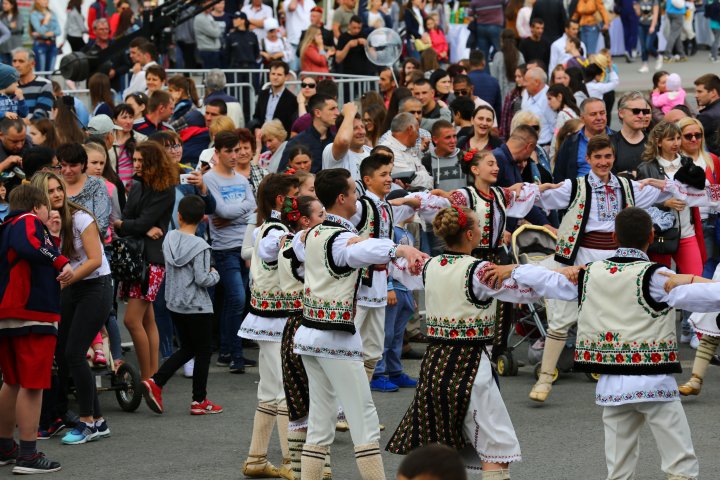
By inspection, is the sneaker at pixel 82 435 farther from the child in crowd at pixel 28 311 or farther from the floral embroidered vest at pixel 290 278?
the floral embroidered vest at pixel 290 278

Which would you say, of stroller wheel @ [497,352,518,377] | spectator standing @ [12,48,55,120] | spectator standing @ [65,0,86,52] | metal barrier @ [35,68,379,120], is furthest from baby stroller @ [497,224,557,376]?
spectator standing @ [65,0,86,52]

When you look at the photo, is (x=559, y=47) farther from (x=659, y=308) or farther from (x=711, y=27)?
(x=659, y=308)

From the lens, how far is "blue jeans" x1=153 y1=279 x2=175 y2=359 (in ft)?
35.8

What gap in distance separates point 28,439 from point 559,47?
11470 millimetres

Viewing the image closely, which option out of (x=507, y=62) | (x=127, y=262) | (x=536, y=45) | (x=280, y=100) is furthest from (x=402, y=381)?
(x=536, y=45)

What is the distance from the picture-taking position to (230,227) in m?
11.0

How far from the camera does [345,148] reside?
35.6 ft

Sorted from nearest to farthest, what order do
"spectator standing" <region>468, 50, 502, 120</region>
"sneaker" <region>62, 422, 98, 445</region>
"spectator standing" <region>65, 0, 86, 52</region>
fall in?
"sneaker" <region>62, 422, 98, 445</region> < "spectator standing" <region>468, 50, 502, 120</region> < "spectator standing" <region>65, 0, 86, 52</region>

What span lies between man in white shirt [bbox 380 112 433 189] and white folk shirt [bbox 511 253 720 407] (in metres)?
4.85

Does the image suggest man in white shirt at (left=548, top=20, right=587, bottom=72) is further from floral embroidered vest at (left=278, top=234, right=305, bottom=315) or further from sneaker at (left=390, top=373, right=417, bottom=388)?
floral embroidered vest at (left=278, top=234, right=305, bottom=315)

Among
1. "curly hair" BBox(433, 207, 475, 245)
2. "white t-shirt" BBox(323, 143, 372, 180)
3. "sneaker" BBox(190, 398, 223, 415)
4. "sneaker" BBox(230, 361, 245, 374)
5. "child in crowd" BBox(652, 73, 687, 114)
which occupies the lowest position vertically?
"sneaker" BBox(190, 398, 223, 415)

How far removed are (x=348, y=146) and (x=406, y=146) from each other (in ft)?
2.84

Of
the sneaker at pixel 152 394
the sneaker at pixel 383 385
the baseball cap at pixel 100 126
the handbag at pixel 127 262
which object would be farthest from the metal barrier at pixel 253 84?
the sneaker at pixel 152 394

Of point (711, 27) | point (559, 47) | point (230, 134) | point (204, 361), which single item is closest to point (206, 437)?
point (204, 361)
